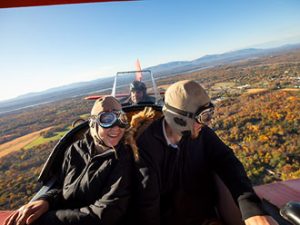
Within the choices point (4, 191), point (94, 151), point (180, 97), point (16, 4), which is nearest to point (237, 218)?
point (180, 97)

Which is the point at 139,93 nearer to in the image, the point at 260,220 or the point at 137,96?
the point at 137,96

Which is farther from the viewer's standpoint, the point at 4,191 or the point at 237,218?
the point at 4,191

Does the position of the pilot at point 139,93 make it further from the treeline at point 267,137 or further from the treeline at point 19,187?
the treeline at point 19,187

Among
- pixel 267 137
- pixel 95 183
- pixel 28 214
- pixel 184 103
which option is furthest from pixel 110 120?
pixel 267 137

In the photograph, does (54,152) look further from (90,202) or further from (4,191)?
(4,191)

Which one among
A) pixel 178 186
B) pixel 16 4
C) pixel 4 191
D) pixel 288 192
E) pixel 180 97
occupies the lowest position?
pixel 4 191

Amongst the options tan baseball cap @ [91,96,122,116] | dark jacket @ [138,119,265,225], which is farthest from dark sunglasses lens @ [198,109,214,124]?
tan baseball cap @ [91,96,122,116]

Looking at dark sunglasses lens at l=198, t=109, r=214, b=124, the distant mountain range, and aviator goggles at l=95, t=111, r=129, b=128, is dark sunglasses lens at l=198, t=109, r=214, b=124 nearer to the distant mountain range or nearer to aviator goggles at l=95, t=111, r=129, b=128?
aviator goggles at l=95, t=111, r=129, b=128
